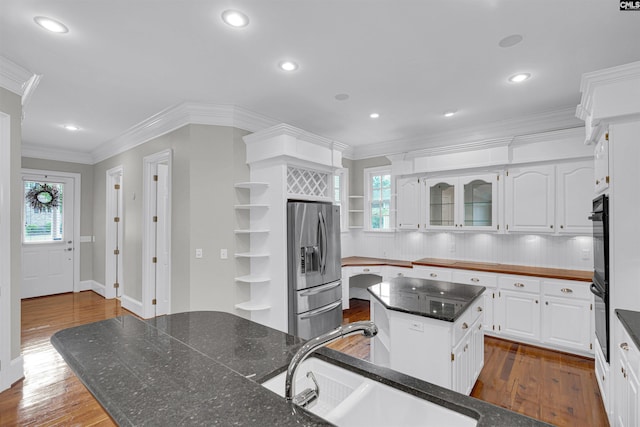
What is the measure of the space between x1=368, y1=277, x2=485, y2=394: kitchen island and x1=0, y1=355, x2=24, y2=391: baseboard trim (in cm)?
316

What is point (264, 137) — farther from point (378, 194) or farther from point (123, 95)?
point (378, 194)

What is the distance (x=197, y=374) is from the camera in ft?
3.09

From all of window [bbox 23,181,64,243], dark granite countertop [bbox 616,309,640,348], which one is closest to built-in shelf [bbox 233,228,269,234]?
dark granite countertop [bbox 616,309,640,348]

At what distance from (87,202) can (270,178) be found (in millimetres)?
4777

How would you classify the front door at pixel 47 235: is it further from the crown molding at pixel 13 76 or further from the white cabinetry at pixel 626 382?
the white cabinetry at pixel 626 382

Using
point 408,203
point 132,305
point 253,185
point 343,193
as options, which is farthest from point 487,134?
point 132,305

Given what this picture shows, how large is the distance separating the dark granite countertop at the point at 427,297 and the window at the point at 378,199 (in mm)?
2518

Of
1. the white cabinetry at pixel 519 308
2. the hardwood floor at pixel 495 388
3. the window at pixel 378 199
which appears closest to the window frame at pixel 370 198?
the window at pixel 378 199

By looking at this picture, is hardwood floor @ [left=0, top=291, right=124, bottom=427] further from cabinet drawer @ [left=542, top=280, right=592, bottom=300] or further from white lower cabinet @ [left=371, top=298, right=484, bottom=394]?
cabinet drawer @ [left=542, top=280, right=592, bottom=300]

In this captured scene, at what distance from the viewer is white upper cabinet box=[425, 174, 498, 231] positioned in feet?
13.2

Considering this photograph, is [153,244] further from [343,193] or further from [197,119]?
Result: [343,193]

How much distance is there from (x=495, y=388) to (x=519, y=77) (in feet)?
9.10

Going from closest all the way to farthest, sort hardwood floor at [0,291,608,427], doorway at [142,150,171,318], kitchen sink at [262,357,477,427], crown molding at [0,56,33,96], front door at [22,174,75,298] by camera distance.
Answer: kitchen sink at [262,357,477,427] < hardwood floor at [0,291,608,427] < crown molding at [0,56,33,96] < doorway at [142,150,171,318] < front door at [22,174,75,298]

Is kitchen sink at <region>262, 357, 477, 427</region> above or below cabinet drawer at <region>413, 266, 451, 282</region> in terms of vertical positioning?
above
